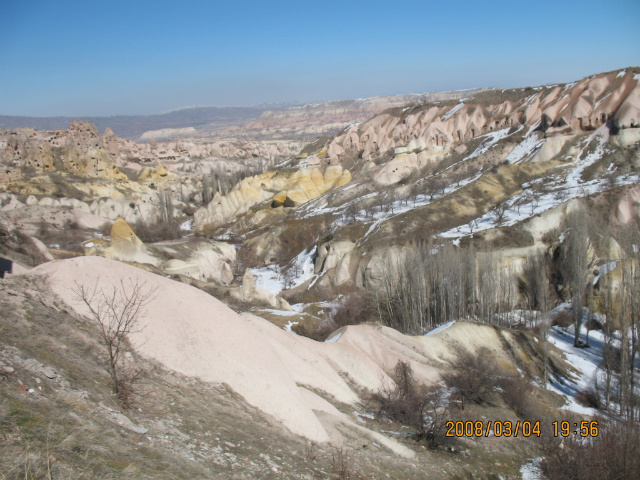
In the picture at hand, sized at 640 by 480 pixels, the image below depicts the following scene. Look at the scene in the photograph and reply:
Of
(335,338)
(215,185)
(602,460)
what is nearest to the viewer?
(602,460)

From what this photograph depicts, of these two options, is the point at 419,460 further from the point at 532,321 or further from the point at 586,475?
the point at 532,321

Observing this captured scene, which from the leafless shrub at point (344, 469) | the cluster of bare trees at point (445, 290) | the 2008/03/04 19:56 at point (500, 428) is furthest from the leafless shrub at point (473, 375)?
the cluster of bare trees at point (445, 290)

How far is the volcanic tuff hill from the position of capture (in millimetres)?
9461

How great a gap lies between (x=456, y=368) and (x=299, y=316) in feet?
45.5

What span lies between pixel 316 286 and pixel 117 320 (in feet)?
124

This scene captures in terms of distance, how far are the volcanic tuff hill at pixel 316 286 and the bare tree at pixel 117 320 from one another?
353 mm

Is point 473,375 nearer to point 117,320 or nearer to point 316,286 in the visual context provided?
point 117,320

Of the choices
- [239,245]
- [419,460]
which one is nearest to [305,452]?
[419,460]

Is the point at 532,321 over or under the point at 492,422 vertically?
under

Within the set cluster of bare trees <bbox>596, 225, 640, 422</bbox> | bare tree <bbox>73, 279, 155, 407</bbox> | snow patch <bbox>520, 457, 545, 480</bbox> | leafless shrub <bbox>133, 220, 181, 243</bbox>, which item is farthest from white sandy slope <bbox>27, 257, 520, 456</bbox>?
leafless shrub <bbox>133, 220, 181, 243</bbox>

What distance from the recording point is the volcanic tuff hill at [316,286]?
9.46 metres

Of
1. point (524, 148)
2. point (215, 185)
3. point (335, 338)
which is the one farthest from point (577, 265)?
point (215, 185)

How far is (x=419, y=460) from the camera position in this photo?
→ 1361 centimetres

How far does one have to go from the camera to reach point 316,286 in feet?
156
